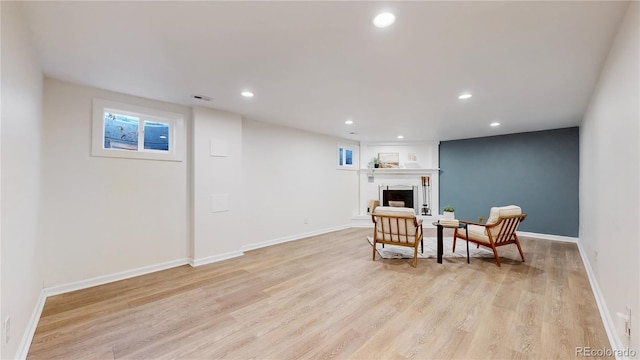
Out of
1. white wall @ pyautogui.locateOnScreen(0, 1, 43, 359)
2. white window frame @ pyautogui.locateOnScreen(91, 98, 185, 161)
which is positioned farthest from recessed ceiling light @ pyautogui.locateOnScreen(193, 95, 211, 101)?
white wall @ pyautogui.locateOnScreen(0, 1, 43, 359)

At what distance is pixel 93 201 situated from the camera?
3.03 m

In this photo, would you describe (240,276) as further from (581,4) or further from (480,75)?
(581,4)

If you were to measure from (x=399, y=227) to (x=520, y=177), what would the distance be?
3.96 m

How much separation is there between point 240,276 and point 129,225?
157cm

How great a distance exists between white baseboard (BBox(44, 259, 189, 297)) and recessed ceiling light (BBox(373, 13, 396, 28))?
3878 mm

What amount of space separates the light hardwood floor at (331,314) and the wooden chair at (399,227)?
344mm

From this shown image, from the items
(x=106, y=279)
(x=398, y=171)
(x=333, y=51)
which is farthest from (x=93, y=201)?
(x=398, y=171)

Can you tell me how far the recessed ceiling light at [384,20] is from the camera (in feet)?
5.57

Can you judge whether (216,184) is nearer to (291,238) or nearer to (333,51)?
(291,238)

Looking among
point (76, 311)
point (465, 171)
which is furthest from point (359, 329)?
point (465, 171)

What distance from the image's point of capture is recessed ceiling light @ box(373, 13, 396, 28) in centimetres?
170

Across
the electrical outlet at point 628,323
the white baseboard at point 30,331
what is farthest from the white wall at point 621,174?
the white baseboard at point 30,331

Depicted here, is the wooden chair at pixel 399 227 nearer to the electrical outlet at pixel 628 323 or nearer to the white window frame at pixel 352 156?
the electrical outlet at pixel 628 323

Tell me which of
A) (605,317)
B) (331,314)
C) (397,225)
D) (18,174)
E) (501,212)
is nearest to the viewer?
(18,174)
